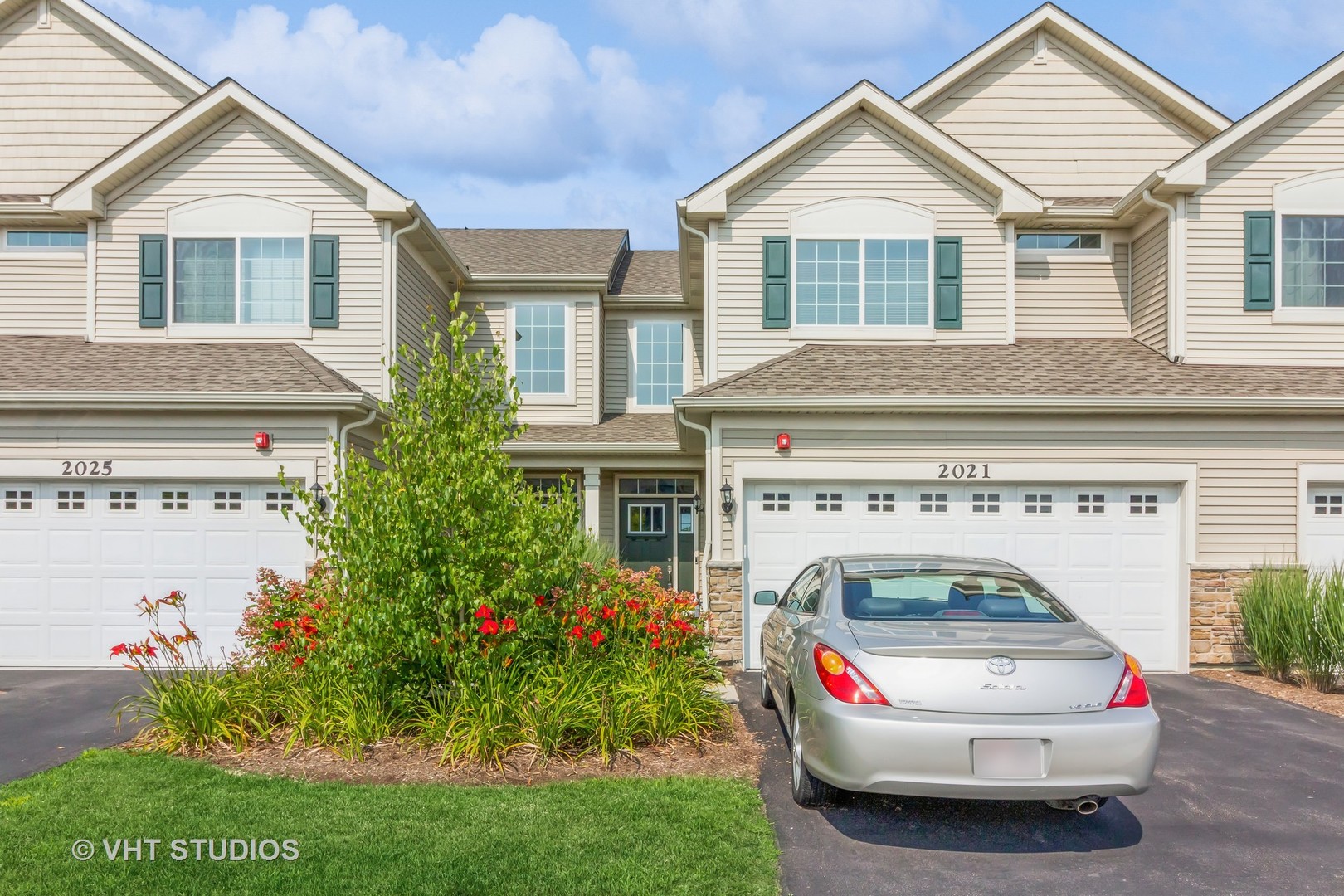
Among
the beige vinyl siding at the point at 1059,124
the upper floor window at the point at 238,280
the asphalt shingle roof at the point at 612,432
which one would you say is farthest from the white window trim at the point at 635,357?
the upper floor window at the point at 238,280

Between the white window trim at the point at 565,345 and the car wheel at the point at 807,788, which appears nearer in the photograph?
the car wheel at the point at 807,788

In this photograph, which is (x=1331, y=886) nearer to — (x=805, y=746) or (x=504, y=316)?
(x=805, y=746)

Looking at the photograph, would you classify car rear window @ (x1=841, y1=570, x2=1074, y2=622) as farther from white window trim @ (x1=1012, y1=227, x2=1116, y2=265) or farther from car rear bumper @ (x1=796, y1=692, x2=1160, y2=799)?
white window trim @ (x1=1012, y1=227, x2=1116, y2=265)

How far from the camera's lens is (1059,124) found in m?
13.5

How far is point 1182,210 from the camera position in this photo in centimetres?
1172

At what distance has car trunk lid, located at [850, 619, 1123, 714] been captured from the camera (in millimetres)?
4566

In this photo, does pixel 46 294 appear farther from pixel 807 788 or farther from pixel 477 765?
pixel 807 788

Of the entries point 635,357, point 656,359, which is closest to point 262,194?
point 635,357

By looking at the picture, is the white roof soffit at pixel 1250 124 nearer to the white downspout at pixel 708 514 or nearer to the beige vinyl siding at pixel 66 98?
the white downspout at pixel 708 514

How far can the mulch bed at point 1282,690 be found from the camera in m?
8.81

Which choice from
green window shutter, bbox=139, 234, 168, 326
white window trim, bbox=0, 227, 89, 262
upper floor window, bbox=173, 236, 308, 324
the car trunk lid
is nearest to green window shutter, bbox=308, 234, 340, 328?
upper floor window, bbox=173, 236, 308, 324

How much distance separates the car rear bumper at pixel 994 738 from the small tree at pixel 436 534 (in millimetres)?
2999

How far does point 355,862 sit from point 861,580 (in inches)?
132

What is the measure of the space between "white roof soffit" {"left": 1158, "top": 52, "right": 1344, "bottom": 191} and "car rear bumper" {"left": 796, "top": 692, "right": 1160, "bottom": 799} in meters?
9.35
